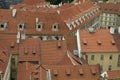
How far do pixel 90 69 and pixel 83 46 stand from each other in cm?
1208

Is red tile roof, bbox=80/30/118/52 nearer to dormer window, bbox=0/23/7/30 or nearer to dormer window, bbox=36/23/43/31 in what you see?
dormer window, bbox=36/23/43/31

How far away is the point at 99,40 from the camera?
71875mm

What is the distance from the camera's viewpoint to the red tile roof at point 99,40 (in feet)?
231

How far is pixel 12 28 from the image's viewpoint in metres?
84.6

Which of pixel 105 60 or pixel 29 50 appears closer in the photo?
pixel 29 50

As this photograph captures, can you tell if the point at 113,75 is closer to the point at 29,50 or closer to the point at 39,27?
the point at 29,50

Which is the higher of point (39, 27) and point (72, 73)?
point (39, 27)

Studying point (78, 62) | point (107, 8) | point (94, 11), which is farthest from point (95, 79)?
point (107, 8)

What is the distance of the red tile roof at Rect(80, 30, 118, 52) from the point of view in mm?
70375

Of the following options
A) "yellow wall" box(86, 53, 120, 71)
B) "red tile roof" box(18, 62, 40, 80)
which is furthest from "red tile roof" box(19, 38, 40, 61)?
"yellow wall" box(86, 53, 120, 71)

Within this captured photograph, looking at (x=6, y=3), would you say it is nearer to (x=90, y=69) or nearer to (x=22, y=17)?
(x=22, y=17)

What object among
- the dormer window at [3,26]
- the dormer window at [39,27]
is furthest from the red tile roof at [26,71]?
the dormer window at [39,27]

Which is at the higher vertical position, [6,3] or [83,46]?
[6,3]

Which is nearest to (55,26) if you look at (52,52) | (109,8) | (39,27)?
(39,27)
